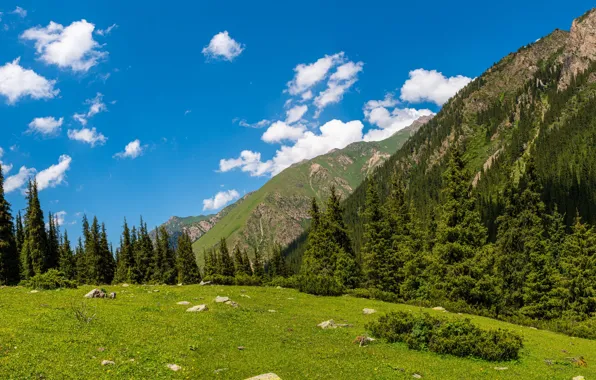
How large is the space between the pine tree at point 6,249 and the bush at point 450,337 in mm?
64824

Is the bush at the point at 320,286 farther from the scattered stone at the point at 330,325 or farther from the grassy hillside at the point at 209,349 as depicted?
the scattered stone at the point at 330,325

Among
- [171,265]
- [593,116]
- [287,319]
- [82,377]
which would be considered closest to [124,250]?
[171,265]

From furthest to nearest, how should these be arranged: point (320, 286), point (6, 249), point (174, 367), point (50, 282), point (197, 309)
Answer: point (6, 249) → point (320, 286) → point (50, 282) → point (197, 309) → point (174, 367)

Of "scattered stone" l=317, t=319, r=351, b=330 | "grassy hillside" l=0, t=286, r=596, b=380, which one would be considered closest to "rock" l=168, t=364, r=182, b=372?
"grassy hillside" l=0, t=286, r=596, b=380

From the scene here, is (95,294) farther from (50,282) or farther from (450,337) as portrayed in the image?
(450,337)

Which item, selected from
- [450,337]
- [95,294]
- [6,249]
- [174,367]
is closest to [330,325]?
[450,337]

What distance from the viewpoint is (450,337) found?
61.4 feet

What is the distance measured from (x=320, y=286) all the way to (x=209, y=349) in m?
24.2

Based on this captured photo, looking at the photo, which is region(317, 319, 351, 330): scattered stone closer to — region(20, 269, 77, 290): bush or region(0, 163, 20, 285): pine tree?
region(20, 269, 77, 290): bush

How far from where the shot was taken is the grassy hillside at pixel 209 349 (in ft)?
44.2

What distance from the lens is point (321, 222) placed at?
204ft

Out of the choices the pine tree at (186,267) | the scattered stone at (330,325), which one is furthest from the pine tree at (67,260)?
the scattered stone at (330,325)

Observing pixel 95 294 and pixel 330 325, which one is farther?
pixel 95 294

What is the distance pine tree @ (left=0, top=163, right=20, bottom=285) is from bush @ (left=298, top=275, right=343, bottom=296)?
51294mm
